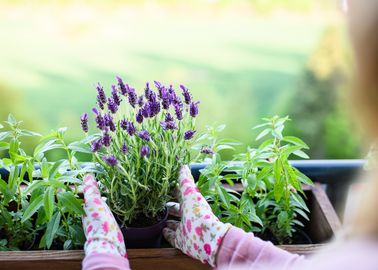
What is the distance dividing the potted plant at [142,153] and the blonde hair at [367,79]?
40cm

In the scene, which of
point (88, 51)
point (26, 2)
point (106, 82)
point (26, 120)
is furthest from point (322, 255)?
point (26, 2)

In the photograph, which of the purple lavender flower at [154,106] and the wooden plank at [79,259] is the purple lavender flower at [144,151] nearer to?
the purple lavender flower at [154,106]

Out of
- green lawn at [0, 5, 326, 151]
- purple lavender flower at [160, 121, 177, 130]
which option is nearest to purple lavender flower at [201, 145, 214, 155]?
purple lavender flower at [160, 121, 177, 130]

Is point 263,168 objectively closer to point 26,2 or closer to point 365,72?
point 365,72

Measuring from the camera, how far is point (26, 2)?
2.42m

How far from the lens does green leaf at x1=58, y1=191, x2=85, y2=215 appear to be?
3.33 ft

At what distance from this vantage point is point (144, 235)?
105 cm

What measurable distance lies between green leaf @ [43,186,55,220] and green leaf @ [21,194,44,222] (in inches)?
1.1

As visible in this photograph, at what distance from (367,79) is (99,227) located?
56 centimetres

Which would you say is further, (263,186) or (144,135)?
(263,186)

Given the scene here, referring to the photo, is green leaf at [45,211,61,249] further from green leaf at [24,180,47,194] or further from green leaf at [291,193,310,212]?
green leaf at [291,193,310,212]

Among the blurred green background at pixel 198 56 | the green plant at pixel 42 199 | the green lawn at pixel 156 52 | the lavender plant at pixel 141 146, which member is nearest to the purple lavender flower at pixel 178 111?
the lavender plant at pixel 141 146

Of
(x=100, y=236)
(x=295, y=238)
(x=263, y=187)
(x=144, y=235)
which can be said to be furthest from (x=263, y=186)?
(x=100, y=236)

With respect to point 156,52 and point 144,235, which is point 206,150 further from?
point 156,52
